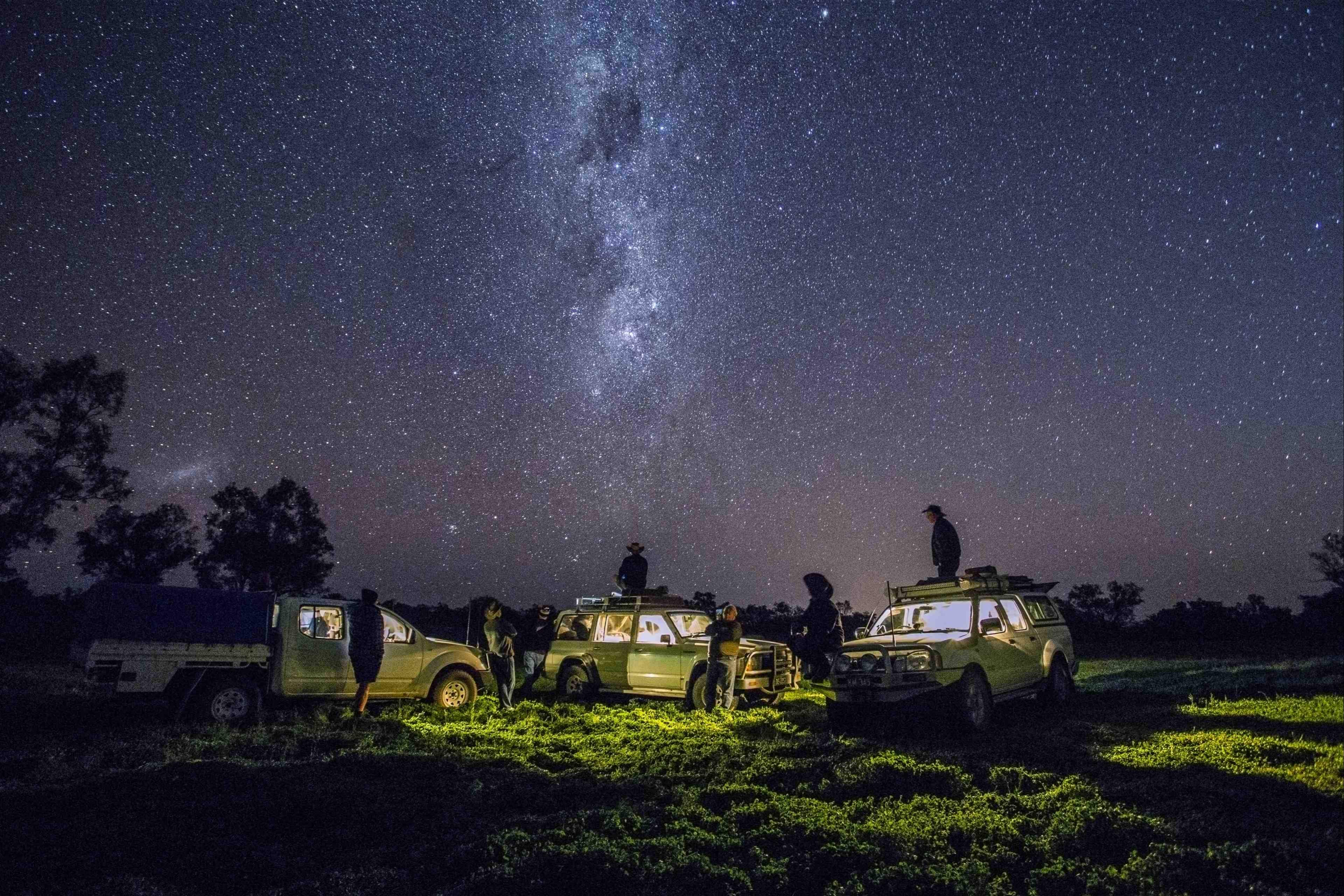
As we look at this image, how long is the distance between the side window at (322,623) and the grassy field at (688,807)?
1.80 metres

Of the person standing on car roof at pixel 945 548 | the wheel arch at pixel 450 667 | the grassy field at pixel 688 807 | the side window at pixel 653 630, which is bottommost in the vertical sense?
the grassy field at pixel 688 807

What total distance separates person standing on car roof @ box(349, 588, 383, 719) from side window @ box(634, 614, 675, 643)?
177 inches

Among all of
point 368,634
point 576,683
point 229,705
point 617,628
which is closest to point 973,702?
point 617,628

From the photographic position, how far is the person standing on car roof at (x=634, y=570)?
16.2 m

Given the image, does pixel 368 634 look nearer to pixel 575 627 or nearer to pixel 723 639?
pixel 575 627

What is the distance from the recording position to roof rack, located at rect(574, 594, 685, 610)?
14.5 m

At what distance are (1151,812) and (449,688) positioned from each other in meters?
11.1

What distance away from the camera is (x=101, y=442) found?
2941 centimetres

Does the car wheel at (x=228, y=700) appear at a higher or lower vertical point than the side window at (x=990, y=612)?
lower

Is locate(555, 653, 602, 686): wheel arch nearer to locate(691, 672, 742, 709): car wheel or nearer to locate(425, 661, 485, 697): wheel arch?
locate(425, 661, 485, 697): wheel arch

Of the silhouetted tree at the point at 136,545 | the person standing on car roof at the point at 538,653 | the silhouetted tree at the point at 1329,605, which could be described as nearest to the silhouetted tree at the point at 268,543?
the silhouetted tree at the point at 136,545

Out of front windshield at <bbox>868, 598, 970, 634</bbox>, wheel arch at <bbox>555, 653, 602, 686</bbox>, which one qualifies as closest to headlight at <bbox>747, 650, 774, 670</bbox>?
front windshield at <bbox>868, 598, 970, 634</bbox>

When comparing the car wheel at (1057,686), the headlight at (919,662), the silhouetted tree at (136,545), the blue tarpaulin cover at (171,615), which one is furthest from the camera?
the silhouetted tree at (136,545)

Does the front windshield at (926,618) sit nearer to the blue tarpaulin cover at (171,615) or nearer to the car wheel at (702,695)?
the car wheel at (702,695)
